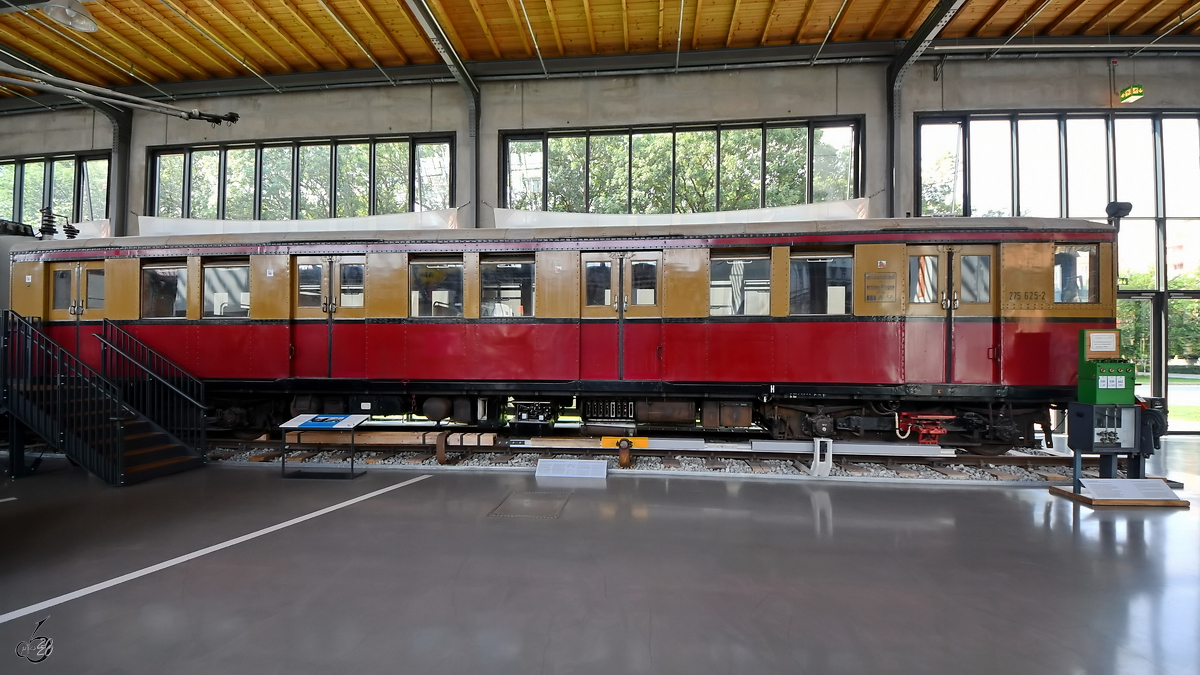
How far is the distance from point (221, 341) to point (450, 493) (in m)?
5.09

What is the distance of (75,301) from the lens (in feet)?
26.2

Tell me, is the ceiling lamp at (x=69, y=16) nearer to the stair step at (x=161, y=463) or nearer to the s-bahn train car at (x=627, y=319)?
the s-bahn train car at (x=627, y=319)

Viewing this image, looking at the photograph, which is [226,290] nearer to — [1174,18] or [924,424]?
[924,424]

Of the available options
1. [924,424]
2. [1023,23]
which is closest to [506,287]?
[924,424]

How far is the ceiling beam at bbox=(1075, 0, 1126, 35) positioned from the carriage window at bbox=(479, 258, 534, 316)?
1372 cm

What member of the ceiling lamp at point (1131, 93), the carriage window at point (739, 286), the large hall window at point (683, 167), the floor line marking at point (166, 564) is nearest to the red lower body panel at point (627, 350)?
the carriage window at point (739, 286)

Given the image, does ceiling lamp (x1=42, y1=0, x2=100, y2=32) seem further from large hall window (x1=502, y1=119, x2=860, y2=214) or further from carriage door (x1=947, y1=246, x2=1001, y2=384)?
carriage door (x1=947, y1=246, x2=1001, y2=384)

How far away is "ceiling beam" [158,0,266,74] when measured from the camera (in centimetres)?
991

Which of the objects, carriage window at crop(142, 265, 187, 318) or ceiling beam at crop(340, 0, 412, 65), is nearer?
carriage window at crop(142, 265, 187, 318)

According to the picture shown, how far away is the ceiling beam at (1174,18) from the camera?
1006 centimetres

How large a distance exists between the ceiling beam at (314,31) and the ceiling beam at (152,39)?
3.60m

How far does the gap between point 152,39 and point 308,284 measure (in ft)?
29.8

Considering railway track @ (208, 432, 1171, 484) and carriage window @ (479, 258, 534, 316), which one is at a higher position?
carriage window @ (479, 258, 534, 316)

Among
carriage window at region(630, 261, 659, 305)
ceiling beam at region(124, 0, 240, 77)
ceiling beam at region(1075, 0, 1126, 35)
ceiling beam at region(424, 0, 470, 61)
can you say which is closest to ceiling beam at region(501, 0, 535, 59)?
ceiling beam at region(424, 0, 470, 61)
